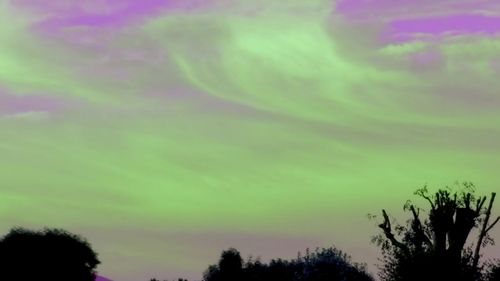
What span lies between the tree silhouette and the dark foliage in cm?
2495

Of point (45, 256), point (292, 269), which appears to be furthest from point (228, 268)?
point (45, 256)

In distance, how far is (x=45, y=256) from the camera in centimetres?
10881

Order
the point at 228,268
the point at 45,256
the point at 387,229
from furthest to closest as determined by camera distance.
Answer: the point at 228,268 → the point at 45,256 → the point at 387,229

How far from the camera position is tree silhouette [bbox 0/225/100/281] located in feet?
350

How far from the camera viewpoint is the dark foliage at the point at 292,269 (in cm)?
11600

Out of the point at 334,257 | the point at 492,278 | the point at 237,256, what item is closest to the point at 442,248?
the point at 492,278

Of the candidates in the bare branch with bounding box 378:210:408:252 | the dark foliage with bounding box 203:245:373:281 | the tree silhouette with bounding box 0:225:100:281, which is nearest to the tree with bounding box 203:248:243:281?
the dark foliage with bounding box 203:245:373:281

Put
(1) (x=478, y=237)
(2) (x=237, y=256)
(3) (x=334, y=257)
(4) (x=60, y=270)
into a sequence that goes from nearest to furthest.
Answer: (1) (x=478, y=237) < (4) (x=60, y=270) < (3) (x=334, y=257) < (2) (x=237, y=256)

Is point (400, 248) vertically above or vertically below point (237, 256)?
below

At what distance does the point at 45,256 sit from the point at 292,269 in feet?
134

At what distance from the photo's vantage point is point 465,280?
7081cm

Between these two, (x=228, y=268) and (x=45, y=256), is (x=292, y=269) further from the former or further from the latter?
(x=45, y=256)

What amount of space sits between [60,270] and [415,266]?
167 ft

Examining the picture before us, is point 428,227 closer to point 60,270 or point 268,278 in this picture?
point 60,270
